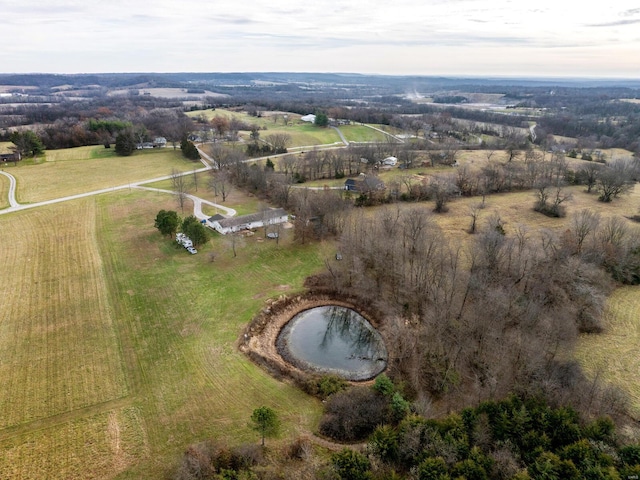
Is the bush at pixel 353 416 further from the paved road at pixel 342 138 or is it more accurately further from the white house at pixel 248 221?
the paved road at pixel 342 138

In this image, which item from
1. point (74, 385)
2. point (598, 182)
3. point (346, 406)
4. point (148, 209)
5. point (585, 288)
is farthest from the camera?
point (598, 182)

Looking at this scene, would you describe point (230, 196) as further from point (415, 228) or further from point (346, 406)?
point (346, 406)

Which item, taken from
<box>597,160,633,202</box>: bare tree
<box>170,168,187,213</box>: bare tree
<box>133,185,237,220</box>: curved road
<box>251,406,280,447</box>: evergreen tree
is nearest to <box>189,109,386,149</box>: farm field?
<box>170,168,187,213</box>: bare tree

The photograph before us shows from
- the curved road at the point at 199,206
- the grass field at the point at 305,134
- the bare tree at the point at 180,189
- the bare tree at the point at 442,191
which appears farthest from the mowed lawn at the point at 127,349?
the grass field at the point at 305,134

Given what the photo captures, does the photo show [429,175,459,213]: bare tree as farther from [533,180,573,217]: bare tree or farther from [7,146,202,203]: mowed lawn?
[7,146,202,203]: mowed lawn

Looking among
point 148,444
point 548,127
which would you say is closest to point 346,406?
point 148,444

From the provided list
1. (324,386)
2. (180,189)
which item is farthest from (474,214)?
(180,189)
